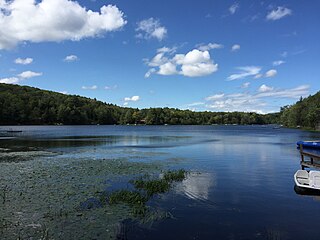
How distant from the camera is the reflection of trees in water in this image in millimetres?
17453

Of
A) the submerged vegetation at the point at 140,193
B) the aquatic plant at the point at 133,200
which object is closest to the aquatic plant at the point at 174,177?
the submerged vegetation at the point at 140,193

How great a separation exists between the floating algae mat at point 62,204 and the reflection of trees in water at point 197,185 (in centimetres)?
265

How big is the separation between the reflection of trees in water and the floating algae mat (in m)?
2.65

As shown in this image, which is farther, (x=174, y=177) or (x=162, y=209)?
(x=174, y=177)

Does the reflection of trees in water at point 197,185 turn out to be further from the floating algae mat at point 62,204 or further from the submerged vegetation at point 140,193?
the floating algae mat at point 62,204

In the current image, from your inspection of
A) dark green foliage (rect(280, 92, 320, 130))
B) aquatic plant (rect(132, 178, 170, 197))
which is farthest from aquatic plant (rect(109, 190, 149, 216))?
dark green foliage (rect(280, 92, 320, 130))

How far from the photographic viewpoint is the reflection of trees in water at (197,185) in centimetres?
1745

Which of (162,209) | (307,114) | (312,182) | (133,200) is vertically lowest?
(162,209)

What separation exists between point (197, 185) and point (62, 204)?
9.55m

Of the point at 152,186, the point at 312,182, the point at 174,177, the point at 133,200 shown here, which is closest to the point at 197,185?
the point at 174,177

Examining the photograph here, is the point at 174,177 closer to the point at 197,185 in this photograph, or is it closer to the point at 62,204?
the point at 197,185

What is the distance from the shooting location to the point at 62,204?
48.8 feet

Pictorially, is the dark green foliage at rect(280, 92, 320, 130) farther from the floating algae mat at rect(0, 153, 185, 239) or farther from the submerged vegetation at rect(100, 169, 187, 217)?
the submerged vegetation at rect(100, 169, 187, 217)

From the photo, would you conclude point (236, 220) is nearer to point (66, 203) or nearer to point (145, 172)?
point (66, 203)
